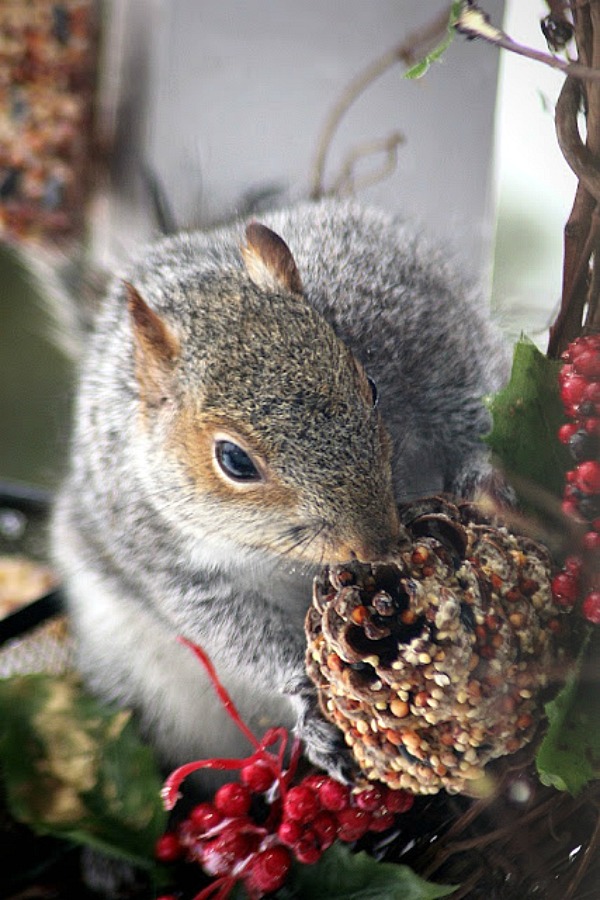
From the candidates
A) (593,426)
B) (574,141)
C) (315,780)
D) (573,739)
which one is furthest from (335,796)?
(574,141)

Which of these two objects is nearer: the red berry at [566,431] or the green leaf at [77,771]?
the red berry at [566,431]

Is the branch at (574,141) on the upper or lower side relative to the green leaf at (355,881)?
upper

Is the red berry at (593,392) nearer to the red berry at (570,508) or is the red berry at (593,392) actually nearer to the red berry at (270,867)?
the red berry at (570,508)

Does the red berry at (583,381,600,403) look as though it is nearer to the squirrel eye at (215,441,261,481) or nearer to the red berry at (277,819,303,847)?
the squirrel eye at (215,441,261,481)

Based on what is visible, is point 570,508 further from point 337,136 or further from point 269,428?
point 337,136

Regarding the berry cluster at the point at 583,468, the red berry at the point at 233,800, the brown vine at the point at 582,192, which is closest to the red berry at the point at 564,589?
the berry cluster at the point at 583,468

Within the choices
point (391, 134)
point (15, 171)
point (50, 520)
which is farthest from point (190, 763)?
point (15, 171)

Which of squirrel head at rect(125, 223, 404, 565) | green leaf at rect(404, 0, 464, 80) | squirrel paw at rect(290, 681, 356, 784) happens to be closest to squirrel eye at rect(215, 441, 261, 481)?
squirrel head at rect(125, 223, 404, 565)
